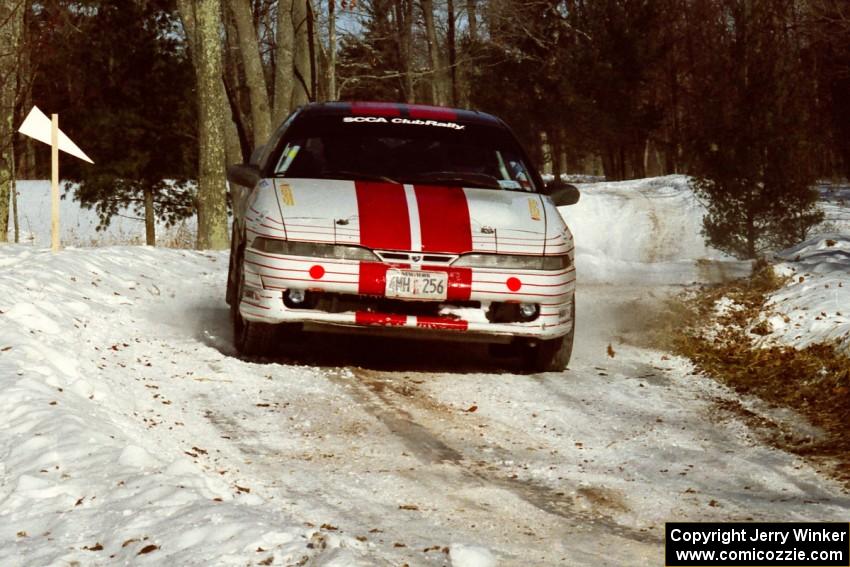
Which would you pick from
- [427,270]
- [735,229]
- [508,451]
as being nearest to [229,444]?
[508,451]

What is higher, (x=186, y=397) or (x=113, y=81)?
(x=113, y=81)

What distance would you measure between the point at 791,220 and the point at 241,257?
36.8 ft

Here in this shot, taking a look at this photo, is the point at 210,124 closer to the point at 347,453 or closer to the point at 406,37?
the point at 347,453

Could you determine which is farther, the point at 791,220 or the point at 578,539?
the point at 791,220

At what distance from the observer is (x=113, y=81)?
84.1 ft

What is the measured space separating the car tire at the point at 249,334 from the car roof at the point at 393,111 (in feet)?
4.35

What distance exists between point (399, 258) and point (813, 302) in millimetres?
4134

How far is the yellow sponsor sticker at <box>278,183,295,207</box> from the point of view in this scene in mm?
7355

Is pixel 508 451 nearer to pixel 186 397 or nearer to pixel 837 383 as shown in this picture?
pixel 186 397

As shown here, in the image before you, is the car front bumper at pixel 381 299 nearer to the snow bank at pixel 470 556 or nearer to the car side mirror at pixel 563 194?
the car side mirror at pixel 563 194

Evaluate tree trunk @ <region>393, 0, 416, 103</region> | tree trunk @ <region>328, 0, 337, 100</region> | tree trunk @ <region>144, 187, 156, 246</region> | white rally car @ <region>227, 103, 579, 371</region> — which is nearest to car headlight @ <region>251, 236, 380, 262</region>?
white rally car @ <region>227, 103, 579, 371</region>

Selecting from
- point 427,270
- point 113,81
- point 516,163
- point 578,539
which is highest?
point 113,81

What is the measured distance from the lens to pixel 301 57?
2330 cm

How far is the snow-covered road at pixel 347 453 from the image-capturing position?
13.9 feet
